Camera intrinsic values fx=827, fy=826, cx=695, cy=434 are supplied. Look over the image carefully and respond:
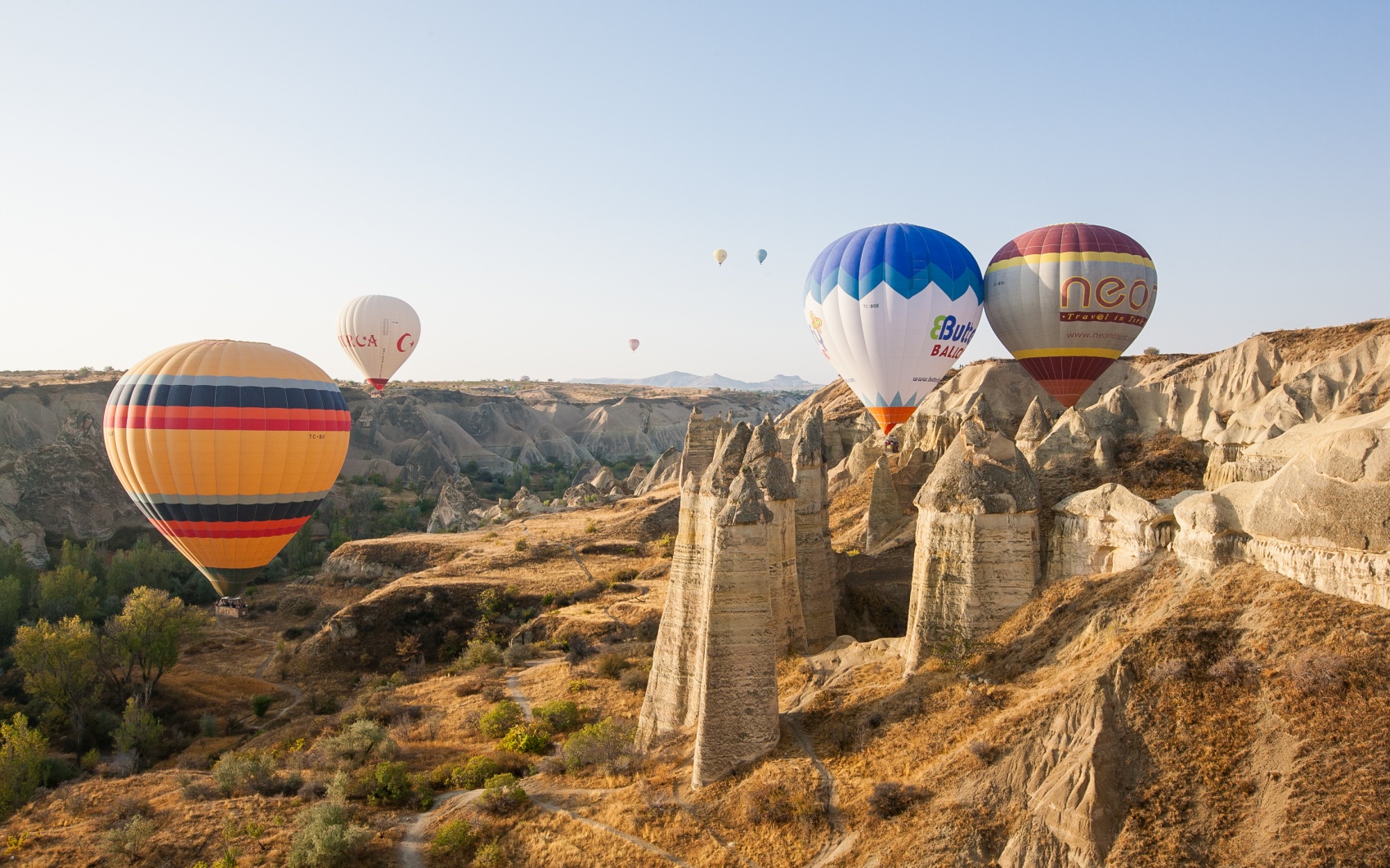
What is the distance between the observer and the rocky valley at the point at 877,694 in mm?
11023

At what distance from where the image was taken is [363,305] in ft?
215

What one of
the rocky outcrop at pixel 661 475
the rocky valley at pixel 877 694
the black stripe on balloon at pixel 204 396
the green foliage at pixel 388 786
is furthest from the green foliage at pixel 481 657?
the rocky outcrop at pixel 661 475

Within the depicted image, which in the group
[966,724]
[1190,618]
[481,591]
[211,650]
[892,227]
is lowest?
[211,650]

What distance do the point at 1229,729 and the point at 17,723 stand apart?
2630 cm

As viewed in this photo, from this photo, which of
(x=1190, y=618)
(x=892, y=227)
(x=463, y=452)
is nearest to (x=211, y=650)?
(x=892, y=227)

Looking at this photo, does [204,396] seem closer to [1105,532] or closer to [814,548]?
[814,548]

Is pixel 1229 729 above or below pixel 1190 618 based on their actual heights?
below

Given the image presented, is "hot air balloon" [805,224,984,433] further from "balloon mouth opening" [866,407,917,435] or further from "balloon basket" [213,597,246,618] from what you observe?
"balloon basket" [213,597,246,618]

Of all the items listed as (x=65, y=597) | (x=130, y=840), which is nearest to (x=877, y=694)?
(x=130, y=840)

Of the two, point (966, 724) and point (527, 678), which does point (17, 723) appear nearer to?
point (527, 678)

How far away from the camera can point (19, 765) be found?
19953 mm

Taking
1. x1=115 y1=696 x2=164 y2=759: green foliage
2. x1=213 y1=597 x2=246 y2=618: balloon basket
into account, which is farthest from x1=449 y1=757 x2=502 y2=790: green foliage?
x1=213 y1=597 x2=246 y2=618: balloon basket

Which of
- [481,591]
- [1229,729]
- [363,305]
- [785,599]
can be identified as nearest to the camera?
[1229,729]

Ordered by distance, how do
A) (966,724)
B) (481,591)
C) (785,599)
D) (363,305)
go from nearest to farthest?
(966,724) < (785,599) < (481,591) < (363,305)
